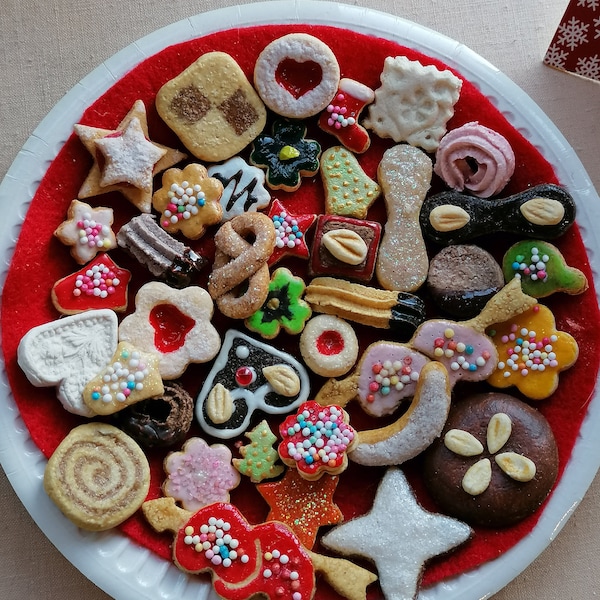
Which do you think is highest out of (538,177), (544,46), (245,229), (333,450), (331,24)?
(544,46)

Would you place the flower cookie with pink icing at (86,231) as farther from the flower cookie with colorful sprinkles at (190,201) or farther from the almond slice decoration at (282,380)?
the almond slice decoration at (282,380)

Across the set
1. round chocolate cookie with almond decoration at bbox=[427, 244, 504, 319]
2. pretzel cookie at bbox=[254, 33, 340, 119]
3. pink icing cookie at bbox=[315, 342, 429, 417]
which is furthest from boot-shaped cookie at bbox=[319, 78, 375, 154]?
pink icing cookie at bbox=[315, 342, 429, 417]

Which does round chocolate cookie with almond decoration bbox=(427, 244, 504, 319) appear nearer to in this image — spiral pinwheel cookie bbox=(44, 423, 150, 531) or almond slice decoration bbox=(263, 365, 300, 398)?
almond slice decoration bbox=(263, 365, 300, 398)

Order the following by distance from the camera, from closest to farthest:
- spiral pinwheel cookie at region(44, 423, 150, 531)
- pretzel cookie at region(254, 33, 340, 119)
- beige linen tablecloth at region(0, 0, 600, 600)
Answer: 1. spiral pinwheel cookie at region(44, 423, 150, 531)
2. pretzel cookie at region(254, 33, 340, 119)
3. beige linen tablecloth at region(0, 0, 600, 600)

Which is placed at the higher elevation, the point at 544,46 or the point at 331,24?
the point at 544,46

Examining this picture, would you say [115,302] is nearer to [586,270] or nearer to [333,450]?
[333,450]

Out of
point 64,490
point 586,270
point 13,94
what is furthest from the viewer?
point 13,94

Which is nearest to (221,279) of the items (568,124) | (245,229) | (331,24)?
(245,229)

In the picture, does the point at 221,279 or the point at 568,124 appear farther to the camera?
the point at 568,124
